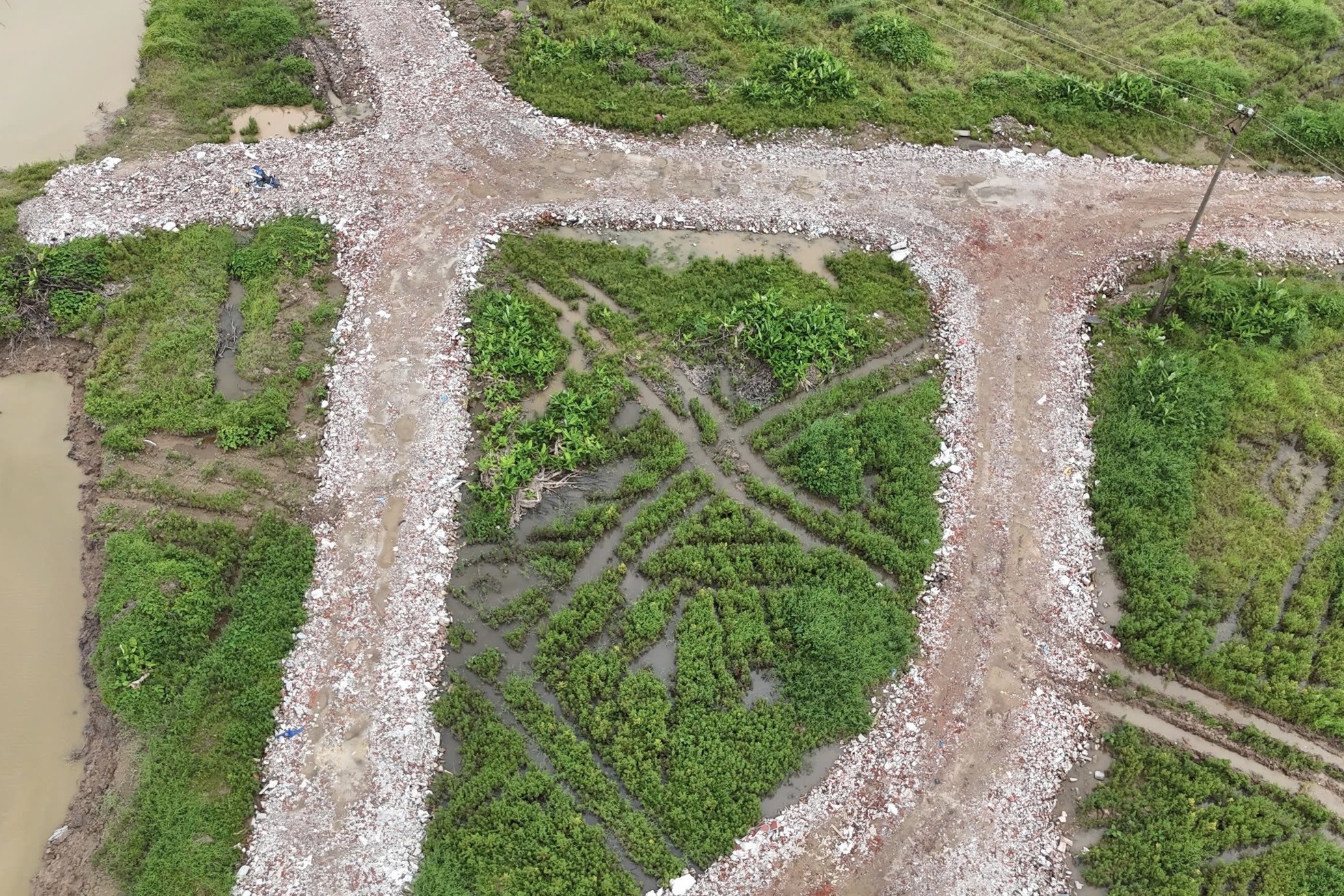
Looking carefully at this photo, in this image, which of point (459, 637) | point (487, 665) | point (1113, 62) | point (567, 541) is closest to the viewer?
point (487, 665)

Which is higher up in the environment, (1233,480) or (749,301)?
(749,301)

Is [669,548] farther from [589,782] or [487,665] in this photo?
[589,782]

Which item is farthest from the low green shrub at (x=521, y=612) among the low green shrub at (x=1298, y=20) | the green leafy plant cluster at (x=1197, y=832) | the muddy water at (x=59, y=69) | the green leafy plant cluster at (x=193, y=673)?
the low green shrub at (x=1298, y=20)

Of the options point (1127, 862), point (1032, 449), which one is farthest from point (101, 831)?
point (1032, 449)

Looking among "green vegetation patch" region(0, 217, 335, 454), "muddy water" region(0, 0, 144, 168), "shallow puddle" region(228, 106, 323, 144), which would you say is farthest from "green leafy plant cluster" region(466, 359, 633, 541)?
"muddy water" region(0, 0, 144, 168)

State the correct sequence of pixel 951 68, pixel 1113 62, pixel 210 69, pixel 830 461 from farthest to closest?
pixel 1113 62 < pixel 951 68 < pixel 210 69 < pixel 830 461

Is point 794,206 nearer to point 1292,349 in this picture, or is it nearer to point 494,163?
point 494,163

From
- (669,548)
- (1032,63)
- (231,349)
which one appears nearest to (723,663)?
(669,548)
